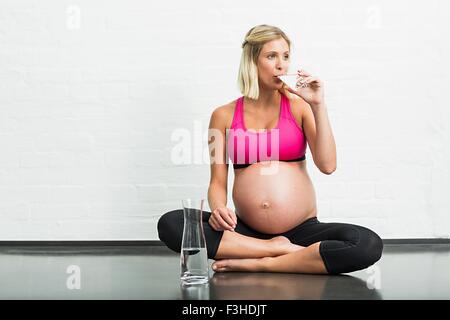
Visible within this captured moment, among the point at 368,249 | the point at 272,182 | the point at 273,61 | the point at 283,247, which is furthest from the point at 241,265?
the point at 273,61

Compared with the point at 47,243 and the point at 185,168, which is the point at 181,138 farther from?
the point at 47,243

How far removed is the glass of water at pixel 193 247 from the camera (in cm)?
191

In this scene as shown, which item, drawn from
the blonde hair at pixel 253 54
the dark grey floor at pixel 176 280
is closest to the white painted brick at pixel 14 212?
the dark grey floor at pixel 176 280

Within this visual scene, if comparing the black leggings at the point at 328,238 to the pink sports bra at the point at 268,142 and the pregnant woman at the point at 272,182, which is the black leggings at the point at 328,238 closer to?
the pregnant woman at the point at 272,182

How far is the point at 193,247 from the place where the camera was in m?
1.91

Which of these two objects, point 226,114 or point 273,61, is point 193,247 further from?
point 273,61

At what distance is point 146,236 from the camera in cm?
292

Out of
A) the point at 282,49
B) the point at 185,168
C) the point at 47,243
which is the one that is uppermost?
the point at 282,49

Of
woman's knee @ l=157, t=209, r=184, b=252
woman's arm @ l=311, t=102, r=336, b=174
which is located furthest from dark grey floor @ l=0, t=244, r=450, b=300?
woman's arm @ l=311, t=102, r=336, b=174

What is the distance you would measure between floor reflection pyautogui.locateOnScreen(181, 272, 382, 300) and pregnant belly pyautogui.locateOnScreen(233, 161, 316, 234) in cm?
17

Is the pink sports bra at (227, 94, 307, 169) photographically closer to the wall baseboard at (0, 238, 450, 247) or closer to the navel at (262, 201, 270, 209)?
the navel at (262, 201, 270, 209)
